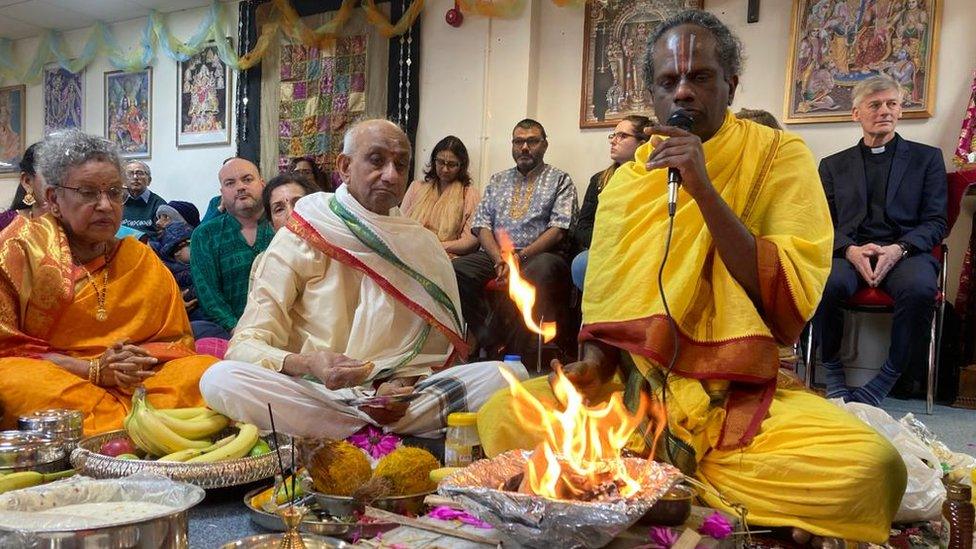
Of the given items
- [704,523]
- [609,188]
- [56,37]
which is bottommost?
[704,523]

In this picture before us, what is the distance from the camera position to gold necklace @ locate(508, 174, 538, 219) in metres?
5.94

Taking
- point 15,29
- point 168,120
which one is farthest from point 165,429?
point 15,29

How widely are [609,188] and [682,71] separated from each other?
→ 1.60 feet

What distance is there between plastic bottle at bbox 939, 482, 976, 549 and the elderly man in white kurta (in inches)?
53.3

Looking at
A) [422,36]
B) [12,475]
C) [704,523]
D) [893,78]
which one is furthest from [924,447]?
[422,36]

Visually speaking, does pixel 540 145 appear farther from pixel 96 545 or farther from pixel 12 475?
pixel 96 545

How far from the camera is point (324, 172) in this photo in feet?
24.8

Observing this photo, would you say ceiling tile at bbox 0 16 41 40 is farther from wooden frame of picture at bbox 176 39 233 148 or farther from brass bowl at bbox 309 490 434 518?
brass bowl at bbox 309 490 434 518

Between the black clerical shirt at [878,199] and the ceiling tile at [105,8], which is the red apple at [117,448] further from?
the ceiling tile at [105,8]

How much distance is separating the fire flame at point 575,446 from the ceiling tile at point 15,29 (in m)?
10.4

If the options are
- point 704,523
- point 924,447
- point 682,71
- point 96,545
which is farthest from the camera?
point 924,447

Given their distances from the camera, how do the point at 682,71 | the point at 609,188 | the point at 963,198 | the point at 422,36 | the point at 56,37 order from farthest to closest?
the point at 56,37
the point at 422,36
the point at 963,198
the point at 609,188
the point at 682,71

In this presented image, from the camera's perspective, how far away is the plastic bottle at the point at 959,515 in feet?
5.73

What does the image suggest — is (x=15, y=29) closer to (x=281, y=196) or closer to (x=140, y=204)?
(x=140, y=204)
